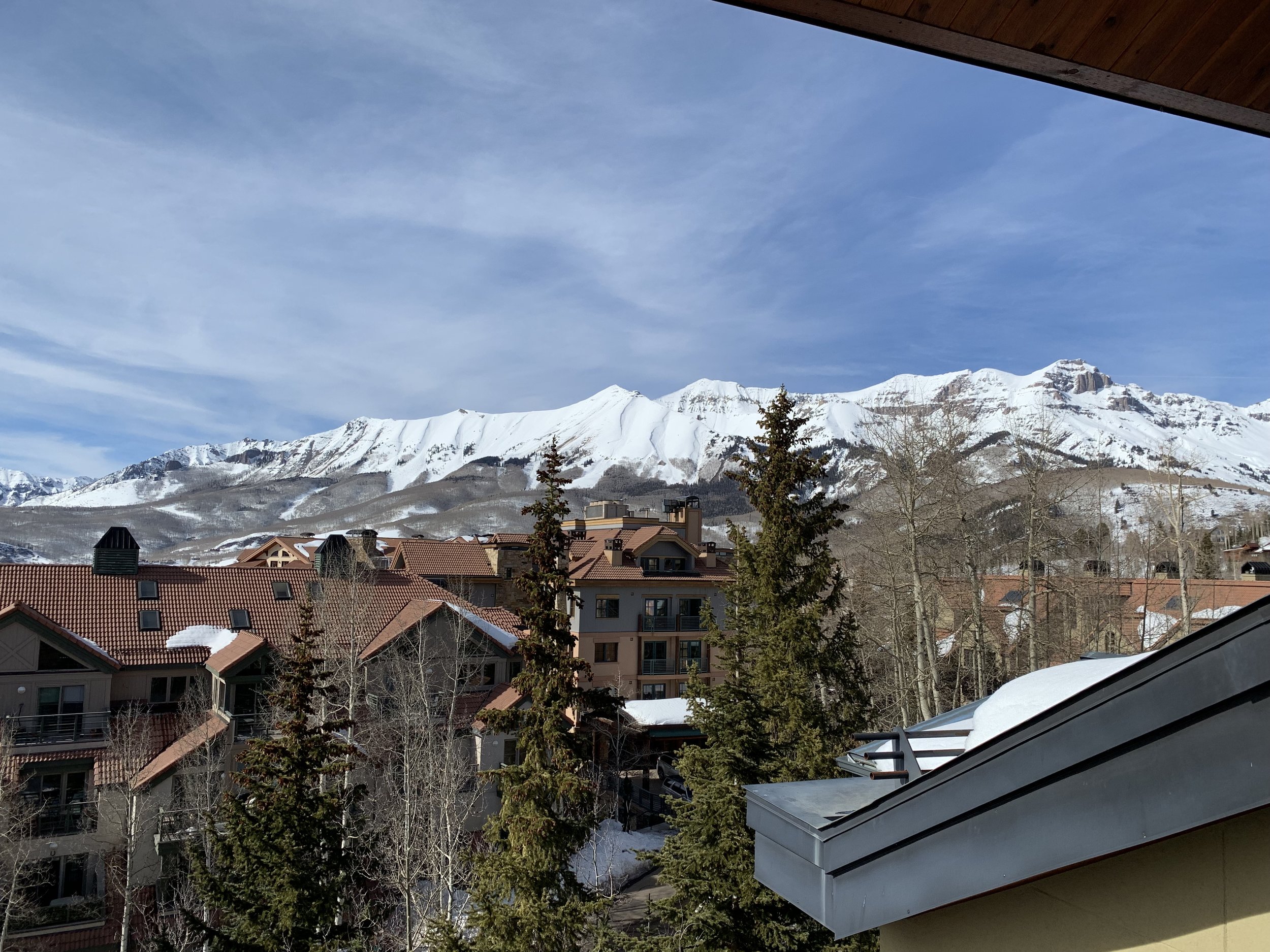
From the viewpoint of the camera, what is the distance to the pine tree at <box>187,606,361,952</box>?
10.8 meters

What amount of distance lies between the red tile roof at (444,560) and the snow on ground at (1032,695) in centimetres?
3913

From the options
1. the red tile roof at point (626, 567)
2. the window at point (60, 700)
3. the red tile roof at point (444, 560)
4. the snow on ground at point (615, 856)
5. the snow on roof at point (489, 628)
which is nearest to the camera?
the snow on ground at point (615, 856)

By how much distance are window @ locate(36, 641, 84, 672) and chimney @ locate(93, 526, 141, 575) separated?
5741 mm

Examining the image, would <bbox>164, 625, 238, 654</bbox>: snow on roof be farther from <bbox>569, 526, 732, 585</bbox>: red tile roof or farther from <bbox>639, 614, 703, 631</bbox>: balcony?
<bbox>639, 614, 703, 631</bbox>: balcony

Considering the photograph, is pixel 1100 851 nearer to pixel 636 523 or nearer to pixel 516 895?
pixel 516 895

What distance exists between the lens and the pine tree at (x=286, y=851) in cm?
1077

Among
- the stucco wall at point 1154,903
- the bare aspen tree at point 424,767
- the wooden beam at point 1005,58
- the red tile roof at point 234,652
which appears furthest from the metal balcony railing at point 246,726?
the wooden beam at point 1005,58

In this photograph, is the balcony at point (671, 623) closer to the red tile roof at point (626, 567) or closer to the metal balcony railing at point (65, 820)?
the red tile roof at point (626, 567)

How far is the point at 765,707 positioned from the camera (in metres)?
12.7

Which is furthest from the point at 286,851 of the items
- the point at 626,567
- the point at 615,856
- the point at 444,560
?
the point at 444,560

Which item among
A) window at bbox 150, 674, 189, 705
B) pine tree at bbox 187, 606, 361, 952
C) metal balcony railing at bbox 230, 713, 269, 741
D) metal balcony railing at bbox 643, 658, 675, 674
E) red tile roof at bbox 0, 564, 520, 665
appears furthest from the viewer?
metal balcony railing at bbox 643, 658, 675, 674

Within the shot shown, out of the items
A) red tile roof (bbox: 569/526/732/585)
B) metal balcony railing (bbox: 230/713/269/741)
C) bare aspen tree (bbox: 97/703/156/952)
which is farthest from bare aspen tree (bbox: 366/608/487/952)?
red tile roof (bbox: 569/526/732/585)

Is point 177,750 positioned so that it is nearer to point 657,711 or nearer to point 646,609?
point 657,711

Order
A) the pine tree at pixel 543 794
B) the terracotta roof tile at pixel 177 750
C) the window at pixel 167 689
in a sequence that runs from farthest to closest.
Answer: the window at pixel 167 689 → the terracotta roof tile at pixel 177 750 → the pine tree at pixel 543 794
